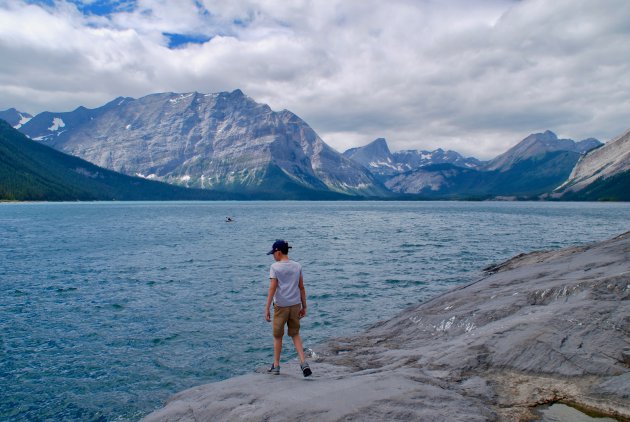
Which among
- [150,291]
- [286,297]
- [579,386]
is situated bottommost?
[150,291]

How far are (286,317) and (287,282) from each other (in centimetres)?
126

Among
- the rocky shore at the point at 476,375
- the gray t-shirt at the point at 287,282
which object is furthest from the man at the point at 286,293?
the rocky shore at the point at 476,375

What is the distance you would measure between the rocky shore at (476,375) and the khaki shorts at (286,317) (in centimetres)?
153

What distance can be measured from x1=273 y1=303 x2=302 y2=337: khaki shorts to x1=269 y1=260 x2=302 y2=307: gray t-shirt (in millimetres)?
217

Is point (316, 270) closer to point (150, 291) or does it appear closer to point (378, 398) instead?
point (150, 291)

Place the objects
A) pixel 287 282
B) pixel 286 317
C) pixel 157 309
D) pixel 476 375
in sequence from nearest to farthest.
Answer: pixel 476 375 → pixel 287 282 → pixel 286 317 → pixel 157 309

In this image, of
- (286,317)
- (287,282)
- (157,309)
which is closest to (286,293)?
(287,282)

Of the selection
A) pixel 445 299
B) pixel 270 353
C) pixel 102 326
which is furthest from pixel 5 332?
pixel 445 299

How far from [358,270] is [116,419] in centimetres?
3328

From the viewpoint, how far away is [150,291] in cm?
3634

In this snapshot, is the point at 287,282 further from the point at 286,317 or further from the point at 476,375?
the point at 476,375

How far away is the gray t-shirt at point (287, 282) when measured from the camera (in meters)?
14.1

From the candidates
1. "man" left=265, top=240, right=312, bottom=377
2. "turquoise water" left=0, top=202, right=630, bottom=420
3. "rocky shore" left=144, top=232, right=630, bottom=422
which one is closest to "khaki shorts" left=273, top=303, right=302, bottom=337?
"man" left=265, top=240, right=312, bottom=377

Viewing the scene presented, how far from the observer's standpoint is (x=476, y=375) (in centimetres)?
1280
